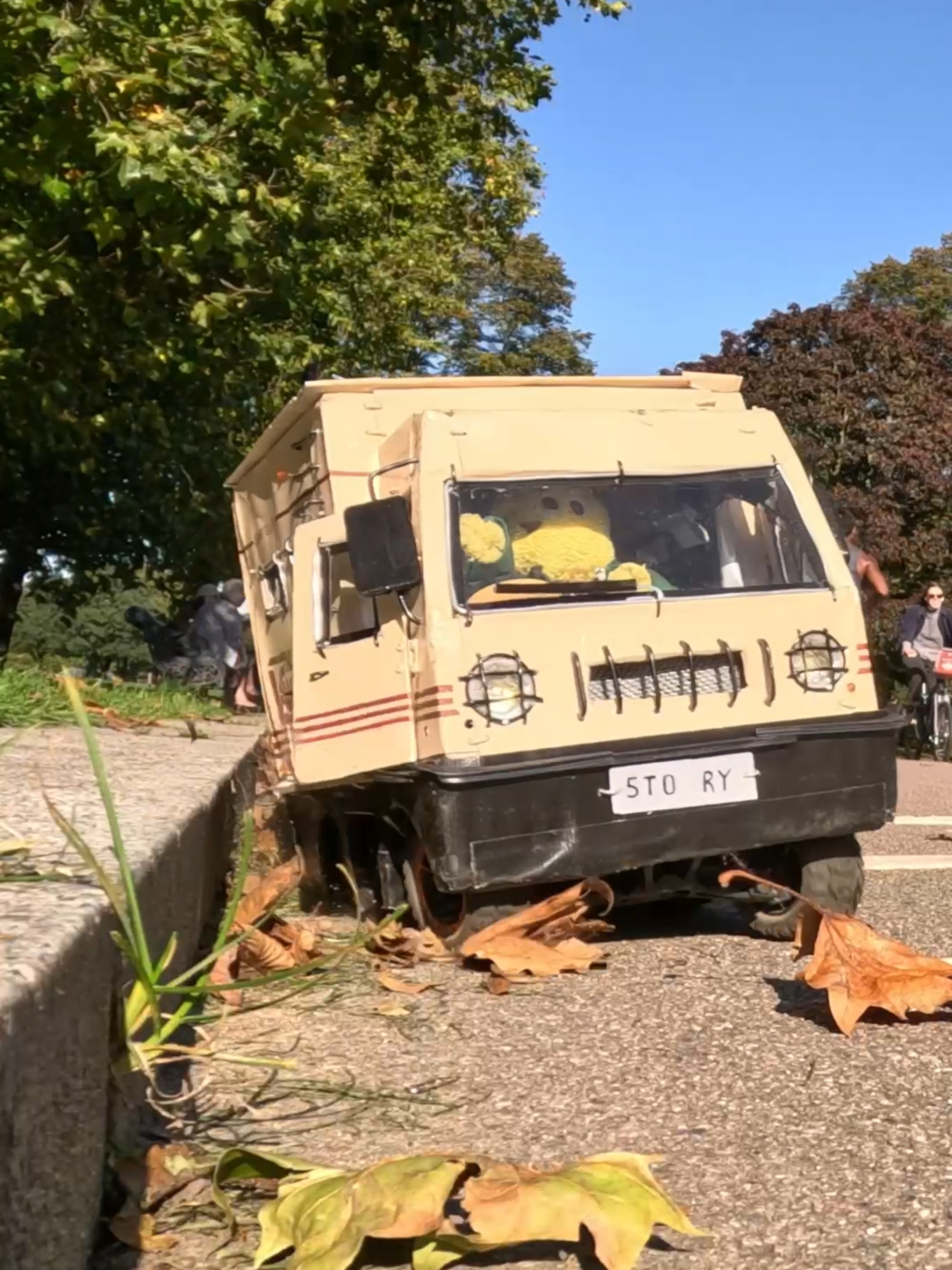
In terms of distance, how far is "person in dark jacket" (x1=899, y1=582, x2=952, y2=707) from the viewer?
18016mm

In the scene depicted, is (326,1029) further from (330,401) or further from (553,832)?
(330,401)

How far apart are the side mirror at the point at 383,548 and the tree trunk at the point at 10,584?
11.6 meters

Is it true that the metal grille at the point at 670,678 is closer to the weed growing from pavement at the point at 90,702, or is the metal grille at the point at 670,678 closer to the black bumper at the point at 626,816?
the black bumper at the point at 626,816

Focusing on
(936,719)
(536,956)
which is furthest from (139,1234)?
(936,719)

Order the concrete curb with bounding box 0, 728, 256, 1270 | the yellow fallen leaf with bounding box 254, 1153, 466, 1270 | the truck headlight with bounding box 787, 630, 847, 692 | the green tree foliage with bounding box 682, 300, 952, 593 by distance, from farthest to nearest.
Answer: the green tree foliage with bounding box 682, 300, 952, 593 < the truck headlight with bounding box 787, 630, 847, 692 < the yellow fallen leaf with bounding box 254, 1153, 466, 1270 < the concrete curb with bounding box 0, 728, 256, 1270

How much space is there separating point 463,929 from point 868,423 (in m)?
25.0

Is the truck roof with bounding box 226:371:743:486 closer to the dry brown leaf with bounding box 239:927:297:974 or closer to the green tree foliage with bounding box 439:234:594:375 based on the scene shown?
the dry brown leaf with bounding box 239:927:297:974

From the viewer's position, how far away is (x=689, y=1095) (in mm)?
3768

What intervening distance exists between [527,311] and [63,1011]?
48.9 metres

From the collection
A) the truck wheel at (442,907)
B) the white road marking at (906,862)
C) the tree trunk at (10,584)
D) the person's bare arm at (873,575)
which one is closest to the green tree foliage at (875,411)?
the tree trunk at (10,584)

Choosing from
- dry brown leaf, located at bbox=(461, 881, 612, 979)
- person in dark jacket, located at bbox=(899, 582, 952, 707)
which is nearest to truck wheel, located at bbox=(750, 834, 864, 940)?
dry brown leaf, located at bbox=(461, 881, 612, 979)

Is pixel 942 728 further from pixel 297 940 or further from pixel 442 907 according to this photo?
pixel 297 940

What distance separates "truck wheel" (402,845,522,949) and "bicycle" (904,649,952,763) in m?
12.9

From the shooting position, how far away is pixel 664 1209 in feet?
8.75
